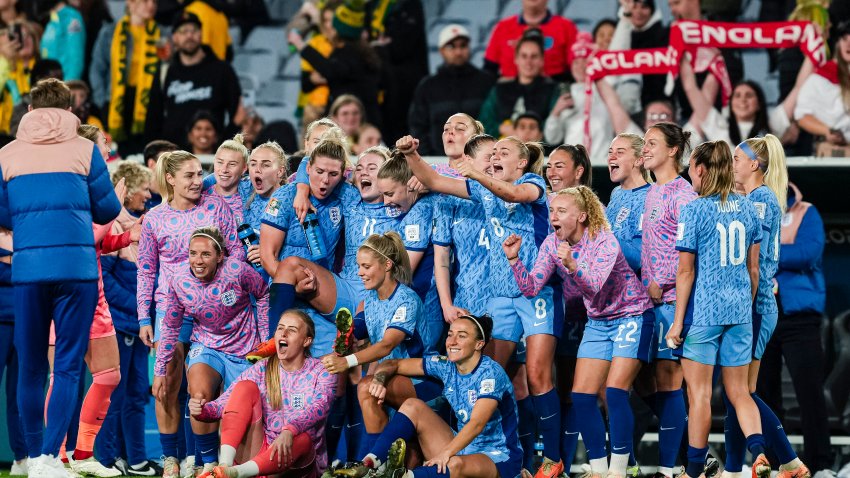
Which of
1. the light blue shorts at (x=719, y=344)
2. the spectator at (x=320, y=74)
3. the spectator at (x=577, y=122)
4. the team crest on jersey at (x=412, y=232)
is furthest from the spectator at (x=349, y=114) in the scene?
the light blue shorts at (x=719, y=344)

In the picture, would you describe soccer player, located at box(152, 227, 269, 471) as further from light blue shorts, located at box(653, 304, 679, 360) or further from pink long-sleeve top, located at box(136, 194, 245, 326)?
light blue shorts, located at box(653, 304, 679, 360)

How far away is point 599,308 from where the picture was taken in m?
7.77

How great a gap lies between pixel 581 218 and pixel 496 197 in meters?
0.64

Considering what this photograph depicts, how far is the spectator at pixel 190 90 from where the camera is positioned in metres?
11.8

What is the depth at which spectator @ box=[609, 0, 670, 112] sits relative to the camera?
1086 cm

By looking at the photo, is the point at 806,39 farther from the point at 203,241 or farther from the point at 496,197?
the point at 203,241

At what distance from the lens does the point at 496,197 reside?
815 cm

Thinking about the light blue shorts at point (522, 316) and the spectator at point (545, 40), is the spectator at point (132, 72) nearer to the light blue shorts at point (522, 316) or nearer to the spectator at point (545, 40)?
the spectator at point (545, 40)

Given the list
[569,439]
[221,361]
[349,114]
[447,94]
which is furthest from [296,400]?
[447,94]

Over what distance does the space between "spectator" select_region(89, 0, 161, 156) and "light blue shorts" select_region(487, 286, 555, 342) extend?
5153 millimetres

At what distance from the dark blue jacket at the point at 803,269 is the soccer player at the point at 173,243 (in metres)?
3.46

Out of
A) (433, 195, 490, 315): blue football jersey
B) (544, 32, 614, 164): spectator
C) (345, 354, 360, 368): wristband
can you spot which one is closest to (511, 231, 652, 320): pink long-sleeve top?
(433, 195, 490, 315): blue football jersey

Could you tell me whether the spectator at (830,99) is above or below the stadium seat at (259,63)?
below

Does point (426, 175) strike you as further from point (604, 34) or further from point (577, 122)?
point (604, 34)
